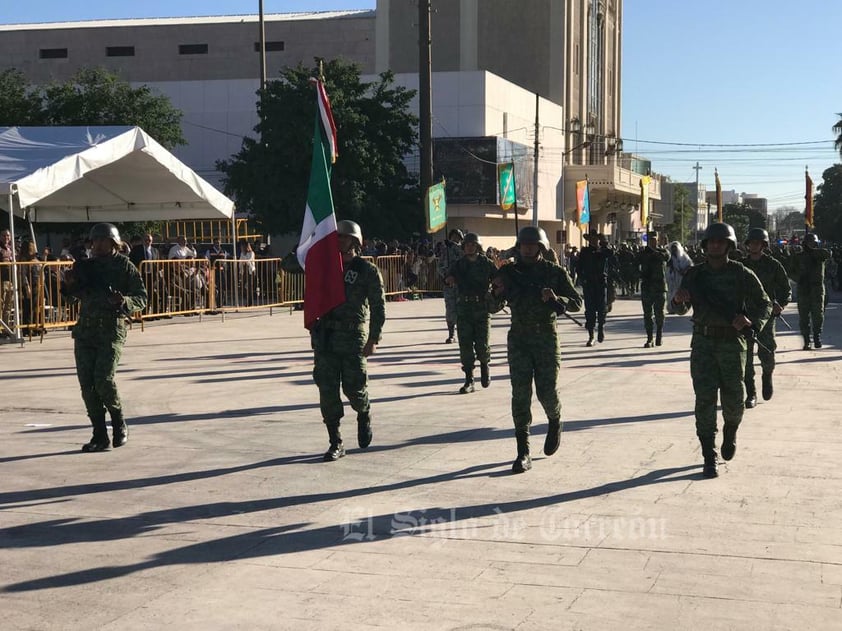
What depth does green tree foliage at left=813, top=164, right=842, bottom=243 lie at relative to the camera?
72.9 m

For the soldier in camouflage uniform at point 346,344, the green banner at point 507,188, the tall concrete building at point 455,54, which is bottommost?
the soldier in camouflage uniform at point 346,344

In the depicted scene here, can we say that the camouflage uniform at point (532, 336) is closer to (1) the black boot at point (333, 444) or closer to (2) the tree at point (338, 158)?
(1) the black boot at point (333, 444)

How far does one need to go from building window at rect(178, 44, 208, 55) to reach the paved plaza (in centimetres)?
5261

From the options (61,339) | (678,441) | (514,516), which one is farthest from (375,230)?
(514,516)

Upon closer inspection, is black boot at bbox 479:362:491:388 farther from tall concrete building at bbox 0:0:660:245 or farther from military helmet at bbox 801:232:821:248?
tall concrete building at bbox 0:0:660:245

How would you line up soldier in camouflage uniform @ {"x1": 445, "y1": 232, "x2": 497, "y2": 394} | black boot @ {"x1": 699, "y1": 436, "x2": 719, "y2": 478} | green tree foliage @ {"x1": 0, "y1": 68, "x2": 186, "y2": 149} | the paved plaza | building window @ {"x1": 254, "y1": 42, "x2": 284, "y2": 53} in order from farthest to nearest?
building window @ {"x1": 254, "y1": 42, "x2": 284, "y2": 53} < green tree foliage @ {"x1": 0, "y1": 68, "x2": 186, "y2": 149} < soldier in camouflage uniform @ {"x1": 445, "y1": 232, "x2": 497, "y2": 394} < black boot @ {"x1": 699, "y1": 436, "x2": 719, "y2": 478} < the paved plaza

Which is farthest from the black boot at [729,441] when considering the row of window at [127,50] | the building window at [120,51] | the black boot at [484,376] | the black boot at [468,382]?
the building window at [120,51]

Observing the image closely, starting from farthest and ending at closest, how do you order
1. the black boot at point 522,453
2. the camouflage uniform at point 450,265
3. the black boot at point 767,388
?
the camouflage uniform at point 450,265, the black boot at point 767,388, the black boot at point 522,453

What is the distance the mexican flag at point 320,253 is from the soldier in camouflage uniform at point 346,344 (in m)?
0.09

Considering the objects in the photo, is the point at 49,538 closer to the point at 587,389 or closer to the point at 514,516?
the point at 514,516

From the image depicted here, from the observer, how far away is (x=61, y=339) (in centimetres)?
1922

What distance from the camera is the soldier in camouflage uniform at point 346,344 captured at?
29.0 feet

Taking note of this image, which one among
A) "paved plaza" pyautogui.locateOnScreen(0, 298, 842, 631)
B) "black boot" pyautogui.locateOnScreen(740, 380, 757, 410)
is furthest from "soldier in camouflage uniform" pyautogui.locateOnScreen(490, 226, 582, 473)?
"black boot" pyautogui.locateOnScreen(740, 380, 757, 410)

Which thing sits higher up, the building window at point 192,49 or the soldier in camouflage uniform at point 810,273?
the building window at point 192,49
